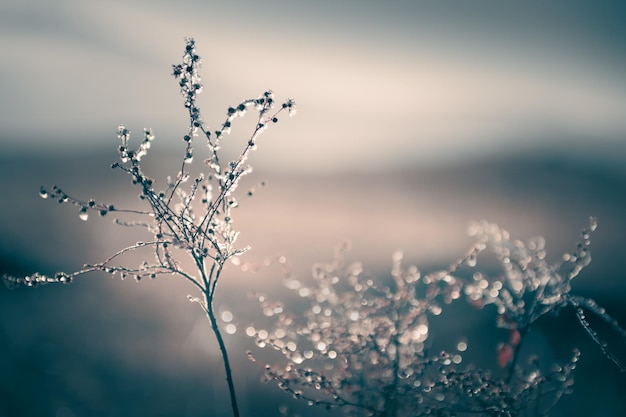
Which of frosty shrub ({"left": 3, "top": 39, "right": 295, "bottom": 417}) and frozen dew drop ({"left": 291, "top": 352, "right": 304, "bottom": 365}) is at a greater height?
frosty shrub ({"left": 3, "top": 39, "right": 295, "bottom": 417})

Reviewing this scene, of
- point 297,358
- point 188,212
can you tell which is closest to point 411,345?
point 297,358

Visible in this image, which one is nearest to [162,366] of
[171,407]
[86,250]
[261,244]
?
[171,407]

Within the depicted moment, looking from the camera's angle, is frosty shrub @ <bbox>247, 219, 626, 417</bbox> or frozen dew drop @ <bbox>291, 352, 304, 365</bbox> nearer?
frosty shrub @ <bbox>247, 219, 626, 417</bbox>

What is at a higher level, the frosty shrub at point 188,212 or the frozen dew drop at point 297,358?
the frosty shrub at point 188,212

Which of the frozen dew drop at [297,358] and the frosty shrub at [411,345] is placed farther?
the frozen dew drop at [297,358]

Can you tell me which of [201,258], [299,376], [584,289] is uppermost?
[584,289]

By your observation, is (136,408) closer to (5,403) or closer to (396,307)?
(5,403)

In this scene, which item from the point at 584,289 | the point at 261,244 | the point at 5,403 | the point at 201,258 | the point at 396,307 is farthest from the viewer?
the point at 261,244

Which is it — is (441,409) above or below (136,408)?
below

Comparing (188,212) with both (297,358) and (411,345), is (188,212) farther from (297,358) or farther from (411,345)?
(411,345)

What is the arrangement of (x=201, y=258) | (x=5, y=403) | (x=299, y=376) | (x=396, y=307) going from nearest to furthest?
(x=201, y=258) → (x=299, y=376) → (x=396, y=307) → (x=5, y=403)

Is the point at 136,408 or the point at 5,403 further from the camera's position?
the point at 136,408
